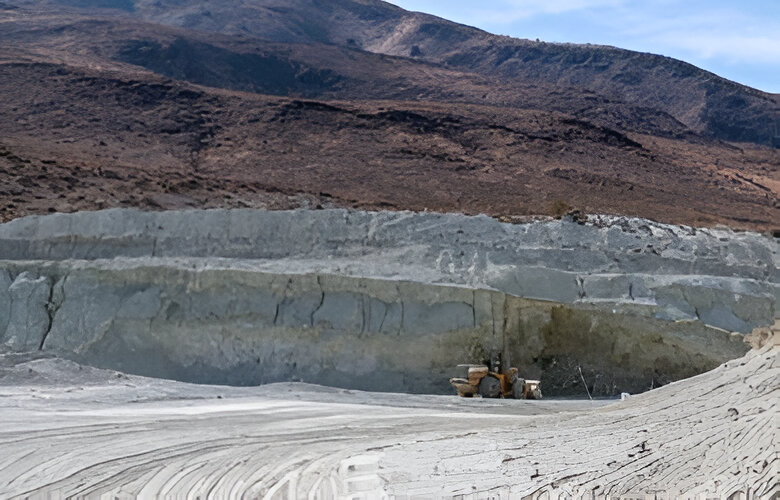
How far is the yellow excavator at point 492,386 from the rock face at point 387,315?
927 millimetres

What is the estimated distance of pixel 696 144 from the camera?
1373 inches

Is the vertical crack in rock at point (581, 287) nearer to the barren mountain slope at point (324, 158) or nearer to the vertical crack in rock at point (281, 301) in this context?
the barren mountain slope at point (324, 158)

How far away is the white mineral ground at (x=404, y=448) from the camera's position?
5414 mm

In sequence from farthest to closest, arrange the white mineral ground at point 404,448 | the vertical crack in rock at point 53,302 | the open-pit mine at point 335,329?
the vertical crack in rock at point 53,302 < the open-pit mine at point 335,329 < the white mineral ground at point 404,448

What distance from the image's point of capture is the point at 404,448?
6984 millimetres

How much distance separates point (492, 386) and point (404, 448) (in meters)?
5.17

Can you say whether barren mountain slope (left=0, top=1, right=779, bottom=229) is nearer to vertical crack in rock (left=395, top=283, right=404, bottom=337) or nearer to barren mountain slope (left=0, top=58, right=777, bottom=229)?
barren mountain slope (left=0, top=58, right=777, bottom=229)

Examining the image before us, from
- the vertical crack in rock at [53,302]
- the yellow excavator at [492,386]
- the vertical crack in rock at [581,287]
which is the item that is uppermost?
the vertical crack in rock at [581,287]

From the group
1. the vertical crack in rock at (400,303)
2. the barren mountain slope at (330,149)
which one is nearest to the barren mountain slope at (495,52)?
the barren mountain slope at (330,149)

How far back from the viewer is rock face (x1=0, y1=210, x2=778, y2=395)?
12.9m

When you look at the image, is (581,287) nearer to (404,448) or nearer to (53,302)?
(404,448)

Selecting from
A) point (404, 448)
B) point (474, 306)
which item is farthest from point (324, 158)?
point (404, 448)

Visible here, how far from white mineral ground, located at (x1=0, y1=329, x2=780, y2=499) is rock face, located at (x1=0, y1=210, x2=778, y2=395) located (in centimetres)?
335

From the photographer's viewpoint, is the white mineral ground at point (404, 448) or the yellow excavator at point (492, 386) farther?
the yellow excavator at point (492, 386)
